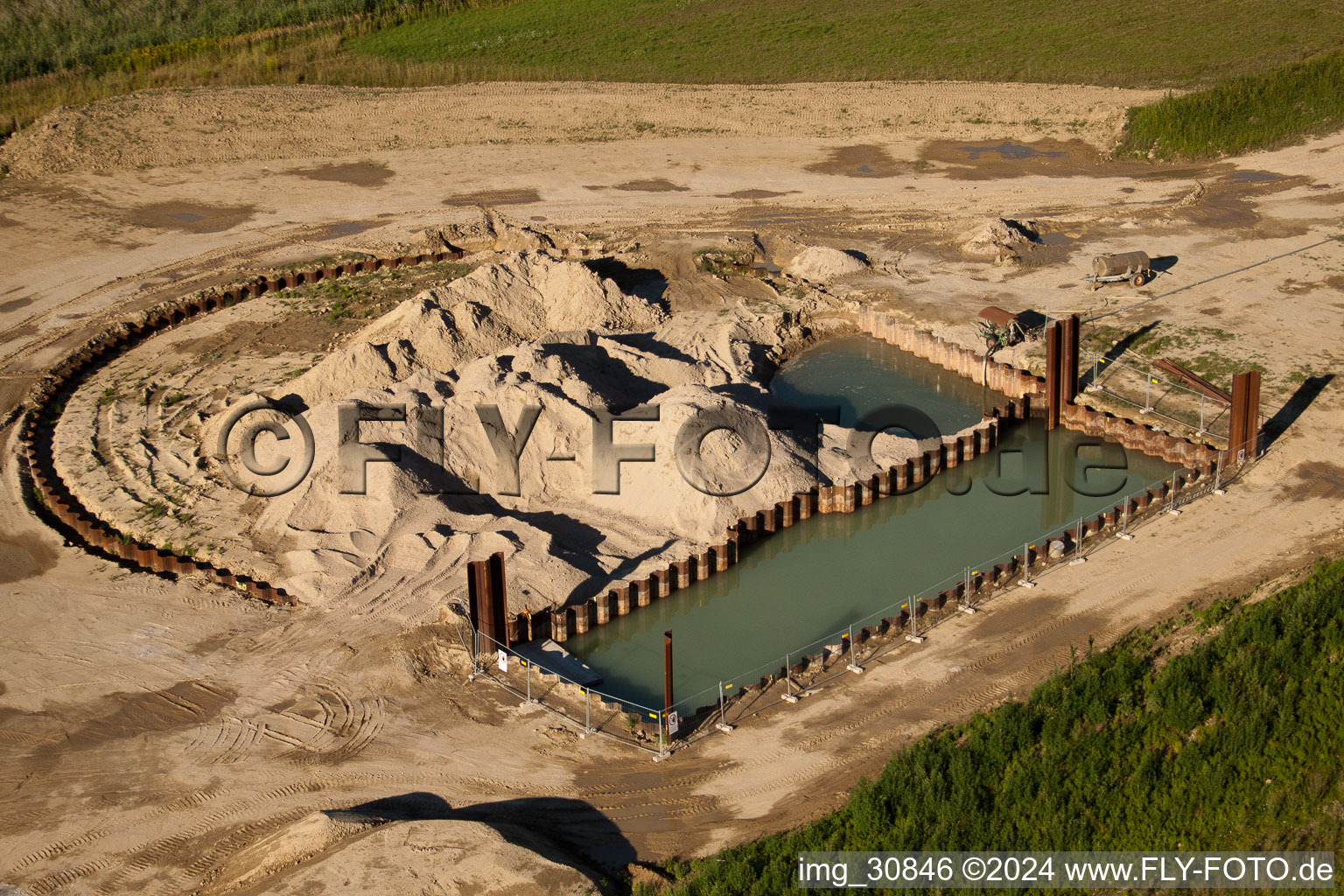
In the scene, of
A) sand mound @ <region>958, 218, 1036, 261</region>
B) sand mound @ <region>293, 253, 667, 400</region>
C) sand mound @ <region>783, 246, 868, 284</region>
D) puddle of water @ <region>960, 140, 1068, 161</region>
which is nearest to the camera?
sand mound @ <region>293, 253, 667, 400</region>

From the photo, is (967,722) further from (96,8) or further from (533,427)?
(96,8)

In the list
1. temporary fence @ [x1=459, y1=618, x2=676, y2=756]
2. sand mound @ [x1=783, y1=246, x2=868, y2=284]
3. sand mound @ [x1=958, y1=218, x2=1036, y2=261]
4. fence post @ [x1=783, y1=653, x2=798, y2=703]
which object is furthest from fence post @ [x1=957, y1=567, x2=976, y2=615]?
sand mound @ [x1=958, y1=218, x2=1036, y2=261]

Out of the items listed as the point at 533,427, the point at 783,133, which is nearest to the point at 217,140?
the point at 783,133

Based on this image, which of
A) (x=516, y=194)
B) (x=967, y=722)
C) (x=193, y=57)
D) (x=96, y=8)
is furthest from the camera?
(x=96, y=8)

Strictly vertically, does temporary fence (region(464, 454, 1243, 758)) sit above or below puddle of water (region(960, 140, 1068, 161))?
below

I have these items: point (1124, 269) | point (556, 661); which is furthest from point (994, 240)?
point (556, 661)

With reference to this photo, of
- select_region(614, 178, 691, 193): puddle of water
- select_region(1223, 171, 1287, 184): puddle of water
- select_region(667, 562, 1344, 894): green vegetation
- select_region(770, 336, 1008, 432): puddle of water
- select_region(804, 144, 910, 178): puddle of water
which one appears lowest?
select_region(667, 562, 1344, 894): green vegetation

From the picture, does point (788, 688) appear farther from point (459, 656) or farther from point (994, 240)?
point (994, 240)

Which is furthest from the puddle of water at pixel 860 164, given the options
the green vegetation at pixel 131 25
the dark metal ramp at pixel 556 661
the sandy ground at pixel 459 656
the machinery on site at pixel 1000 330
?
the green vegetation at pixel 131 25

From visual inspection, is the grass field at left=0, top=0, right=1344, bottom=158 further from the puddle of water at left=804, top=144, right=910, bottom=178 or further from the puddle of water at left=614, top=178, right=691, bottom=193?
the puddle of water at left=614, top=178, right=691, bottom=193
